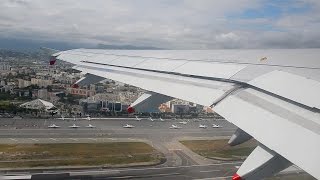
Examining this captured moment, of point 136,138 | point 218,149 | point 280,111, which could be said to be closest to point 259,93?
point 280,111

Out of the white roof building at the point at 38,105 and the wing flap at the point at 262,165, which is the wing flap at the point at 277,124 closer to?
the wing flap at the point at 262,165

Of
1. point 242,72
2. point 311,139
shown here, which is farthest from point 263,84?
point 311,139

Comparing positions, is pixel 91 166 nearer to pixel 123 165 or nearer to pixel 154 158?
pixel 123 165

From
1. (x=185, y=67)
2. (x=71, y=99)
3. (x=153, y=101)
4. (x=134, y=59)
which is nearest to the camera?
(x=153, y=101)

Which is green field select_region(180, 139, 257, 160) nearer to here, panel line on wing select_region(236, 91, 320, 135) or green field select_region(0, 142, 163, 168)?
green field select_region(0, 142, 163, 168)

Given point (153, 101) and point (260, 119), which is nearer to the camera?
point (260, 119)
